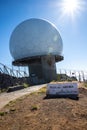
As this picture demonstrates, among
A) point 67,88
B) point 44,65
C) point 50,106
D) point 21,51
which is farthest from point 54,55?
point 50,106

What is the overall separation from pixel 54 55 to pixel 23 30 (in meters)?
8.94

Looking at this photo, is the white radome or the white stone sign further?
the white radome

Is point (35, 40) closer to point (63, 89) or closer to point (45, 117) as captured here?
point (63, 89)

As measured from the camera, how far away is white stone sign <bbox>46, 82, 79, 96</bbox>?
697 inches

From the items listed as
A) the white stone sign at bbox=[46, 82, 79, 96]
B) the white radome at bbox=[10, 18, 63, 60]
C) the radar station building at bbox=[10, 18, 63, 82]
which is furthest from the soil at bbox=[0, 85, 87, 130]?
the white radome at bbox=[10, 18, 63, 60]

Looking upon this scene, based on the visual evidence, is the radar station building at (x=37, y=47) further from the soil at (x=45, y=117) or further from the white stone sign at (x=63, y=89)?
the soil at (x=45, y=117)

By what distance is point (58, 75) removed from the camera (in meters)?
53.0

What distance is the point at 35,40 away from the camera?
5100 cm

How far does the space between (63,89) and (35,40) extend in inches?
1338

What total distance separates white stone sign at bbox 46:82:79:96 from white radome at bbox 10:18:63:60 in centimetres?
3295

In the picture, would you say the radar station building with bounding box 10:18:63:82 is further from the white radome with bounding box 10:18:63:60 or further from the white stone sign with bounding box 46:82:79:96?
the white stone sign with bounding box 46:82:79:96


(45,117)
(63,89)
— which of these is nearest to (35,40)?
(63,89)

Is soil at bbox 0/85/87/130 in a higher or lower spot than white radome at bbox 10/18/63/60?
lower

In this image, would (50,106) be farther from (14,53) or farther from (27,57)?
(14,53)
